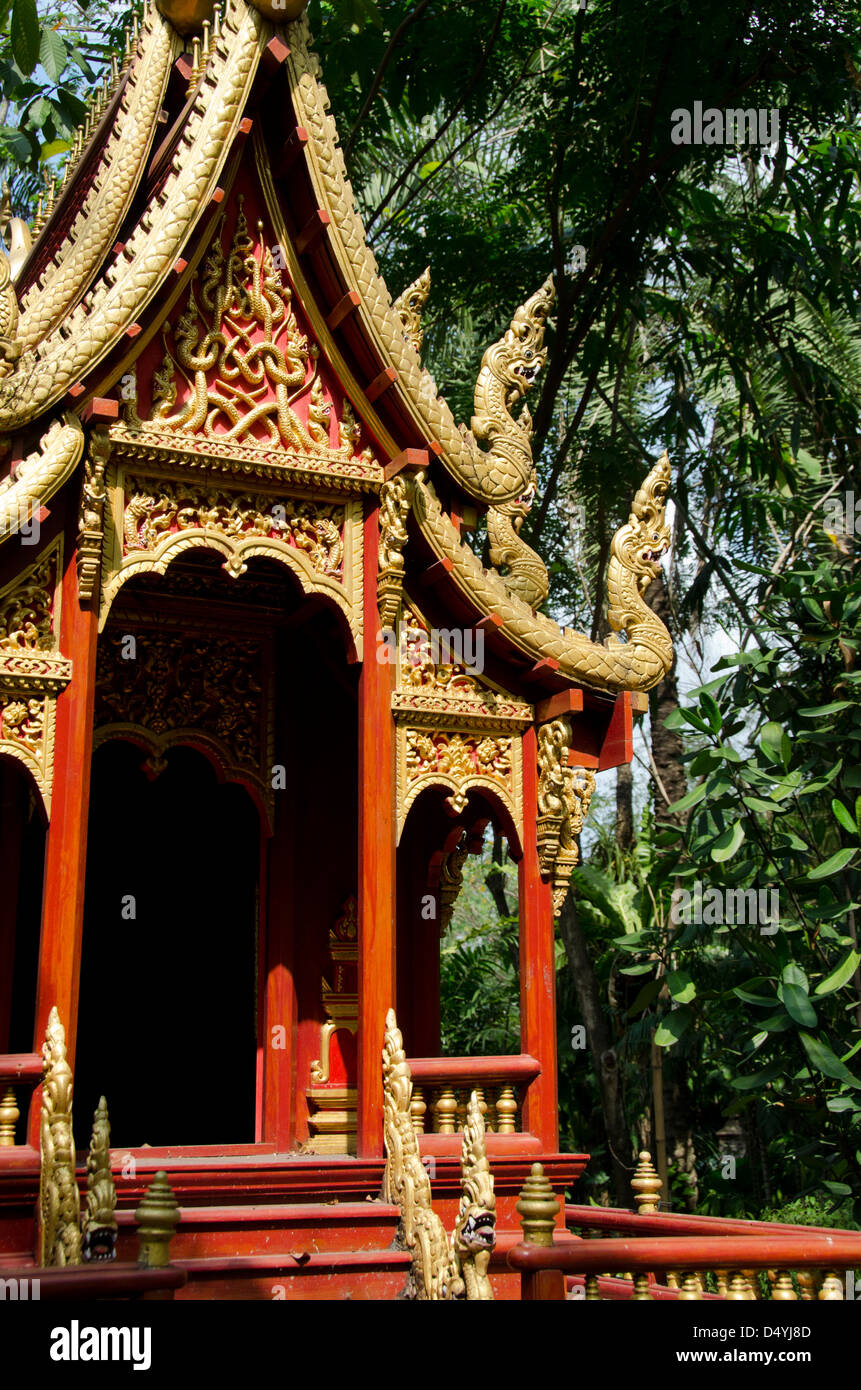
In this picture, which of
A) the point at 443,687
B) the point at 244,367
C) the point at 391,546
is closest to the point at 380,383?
the point at 244,367

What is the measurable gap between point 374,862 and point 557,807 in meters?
1.17

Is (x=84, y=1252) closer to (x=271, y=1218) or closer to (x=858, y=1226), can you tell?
(x=271, y=1218)

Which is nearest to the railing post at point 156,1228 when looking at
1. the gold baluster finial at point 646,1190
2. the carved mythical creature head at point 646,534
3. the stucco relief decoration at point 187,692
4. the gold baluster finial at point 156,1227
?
the gold baluster finial at point 156,1227

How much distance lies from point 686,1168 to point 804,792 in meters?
9.08

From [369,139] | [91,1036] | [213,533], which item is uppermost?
[369,139]

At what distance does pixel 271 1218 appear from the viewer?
666 centimetres

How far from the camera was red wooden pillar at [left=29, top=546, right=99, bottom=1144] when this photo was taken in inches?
259

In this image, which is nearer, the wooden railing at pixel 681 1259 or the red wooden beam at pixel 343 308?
the wooden railing at pixel 681 1259

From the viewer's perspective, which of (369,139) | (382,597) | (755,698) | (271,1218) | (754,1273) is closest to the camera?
(754,1273)

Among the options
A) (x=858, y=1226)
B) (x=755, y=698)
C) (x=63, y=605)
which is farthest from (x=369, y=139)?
(x=858, y=1226)

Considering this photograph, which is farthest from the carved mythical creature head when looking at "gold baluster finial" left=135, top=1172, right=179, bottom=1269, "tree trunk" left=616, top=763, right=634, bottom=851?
"tree trunk" left=616, top=763, right=634, bottom=851

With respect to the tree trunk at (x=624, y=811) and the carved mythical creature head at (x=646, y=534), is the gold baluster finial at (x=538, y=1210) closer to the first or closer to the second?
the carved mythical creature head at (x=646, y=534)

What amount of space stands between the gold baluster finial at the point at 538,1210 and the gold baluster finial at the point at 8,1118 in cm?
237

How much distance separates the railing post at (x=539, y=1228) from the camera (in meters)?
5.60
